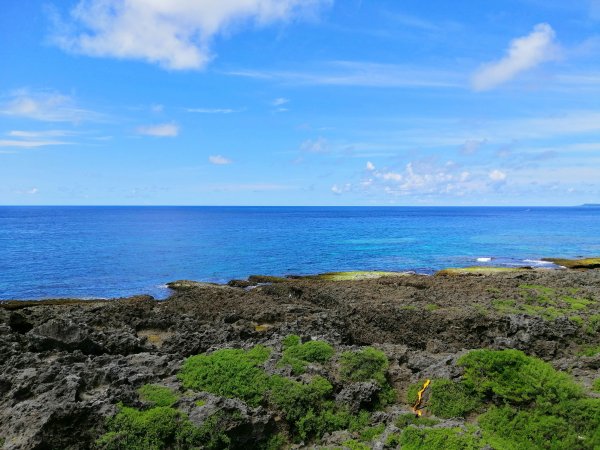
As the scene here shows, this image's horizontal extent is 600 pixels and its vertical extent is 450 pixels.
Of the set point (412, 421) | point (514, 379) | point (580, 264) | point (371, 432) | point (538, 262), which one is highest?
point (514, 379)

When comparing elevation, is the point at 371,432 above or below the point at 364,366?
below

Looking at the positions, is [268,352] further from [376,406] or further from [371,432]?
[371,432]

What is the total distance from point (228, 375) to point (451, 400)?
6.37 meters

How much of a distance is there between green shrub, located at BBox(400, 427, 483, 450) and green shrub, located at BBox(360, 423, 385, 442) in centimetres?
115

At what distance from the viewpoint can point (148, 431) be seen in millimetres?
11164

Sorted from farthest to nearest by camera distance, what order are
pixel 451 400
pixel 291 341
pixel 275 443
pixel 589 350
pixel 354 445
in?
pixel 589 350 → pixel 291 341 → pixel 451 400 → pixel 275 443 → pixel 354 445

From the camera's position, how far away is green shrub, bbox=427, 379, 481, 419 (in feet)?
41.4

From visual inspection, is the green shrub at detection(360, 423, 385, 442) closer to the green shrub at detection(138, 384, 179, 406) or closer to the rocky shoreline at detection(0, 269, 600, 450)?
the rocky shoreline at detection(0, 269, 600, 450)

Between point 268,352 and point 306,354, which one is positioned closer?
point 306,354

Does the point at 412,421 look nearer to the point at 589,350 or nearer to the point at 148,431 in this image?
the point at 148,431

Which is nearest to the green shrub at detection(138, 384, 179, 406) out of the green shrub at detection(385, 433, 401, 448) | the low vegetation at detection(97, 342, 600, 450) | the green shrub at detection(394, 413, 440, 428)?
the low vegetation at detection(97, 342, 600, 450)

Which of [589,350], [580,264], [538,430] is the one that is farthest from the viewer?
[580,264]

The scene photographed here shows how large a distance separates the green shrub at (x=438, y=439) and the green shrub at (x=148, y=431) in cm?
497

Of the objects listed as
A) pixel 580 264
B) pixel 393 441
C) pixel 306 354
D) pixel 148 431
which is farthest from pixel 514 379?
pixel 580 264
